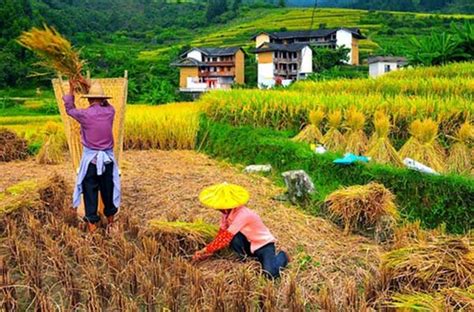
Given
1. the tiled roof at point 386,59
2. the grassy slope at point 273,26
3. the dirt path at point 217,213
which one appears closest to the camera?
the dirt path at point 217,213

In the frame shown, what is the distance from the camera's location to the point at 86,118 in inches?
196

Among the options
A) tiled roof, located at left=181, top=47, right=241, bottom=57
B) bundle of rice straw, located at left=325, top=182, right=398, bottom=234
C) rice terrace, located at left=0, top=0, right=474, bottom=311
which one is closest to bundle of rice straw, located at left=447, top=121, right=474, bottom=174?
rice terrace, located at left=0, top=0, right=474, bottom=311

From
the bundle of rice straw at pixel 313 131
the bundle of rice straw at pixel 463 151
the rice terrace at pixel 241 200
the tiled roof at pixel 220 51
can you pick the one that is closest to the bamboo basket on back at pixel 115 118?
the rice terrace at pixel 241 200

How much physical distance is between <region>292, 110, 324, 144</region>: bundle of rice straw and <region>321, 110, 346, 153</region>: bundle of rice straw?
0.16 meters

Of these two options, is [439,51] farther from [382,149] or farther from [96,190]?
[96,190]

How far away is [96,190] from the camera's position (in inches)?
202

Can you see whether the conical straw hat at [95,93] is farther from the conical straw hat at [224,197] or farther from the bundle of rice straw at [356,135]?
the bundle of rice straw at [356,135]

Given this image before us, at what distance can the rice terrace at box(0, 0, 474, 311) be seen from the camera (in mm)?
3607

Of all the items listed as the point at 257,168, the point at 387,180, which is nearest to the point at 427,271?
the point at 387,180

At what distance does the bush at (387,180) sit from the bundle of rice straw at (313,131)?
0.93ft

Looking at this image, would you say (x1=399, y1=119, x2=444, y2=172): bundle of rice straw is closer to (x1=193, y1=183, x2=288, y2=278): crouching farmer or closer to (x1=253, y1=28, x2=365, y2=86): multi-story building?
(x1=193, y1=183, x2=288, y2=278): crouching farmer

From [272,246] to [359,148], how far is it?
12.5ft

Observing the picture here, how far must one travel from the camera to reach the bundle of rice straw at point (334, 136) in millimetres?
8047

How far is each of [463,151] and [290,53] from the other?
33.9 meters
